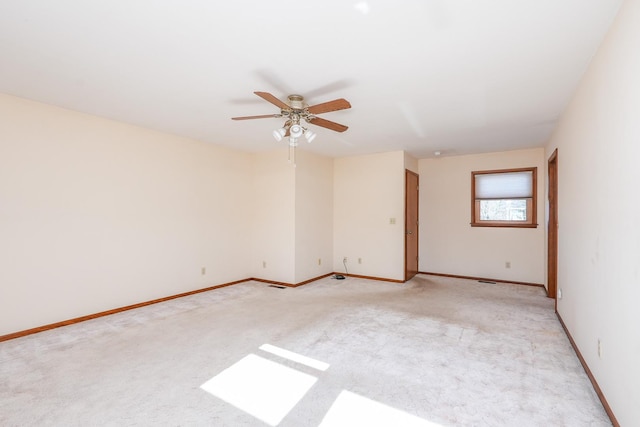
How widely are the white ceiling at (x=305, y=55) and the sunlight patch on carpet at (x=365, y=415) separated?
2449 mm

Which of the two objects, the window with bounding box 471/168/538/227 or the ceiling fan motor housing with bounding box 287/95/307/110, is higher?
the ceiling fan motor housing with bounding box 287/95/307/110

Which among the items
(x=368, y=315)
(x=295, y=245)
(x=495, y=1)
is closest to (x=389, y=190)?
(x=295, y=245)

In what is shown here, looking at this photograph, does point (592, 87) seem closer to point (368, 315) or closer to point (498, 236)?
point (368, 315)

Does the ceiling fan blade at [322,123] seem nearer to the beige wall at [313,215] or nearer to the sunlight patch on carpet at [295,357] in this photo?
the sunlight patch on carpet at [295,357]

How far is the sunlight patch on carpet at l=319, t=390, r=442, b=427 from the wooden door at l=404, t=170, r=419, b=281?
373 centimetres

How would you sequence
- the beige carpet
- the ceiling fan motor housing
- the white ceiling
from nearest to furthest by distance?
the white ceiling < the beige carpet < the ceiling fan motor housing

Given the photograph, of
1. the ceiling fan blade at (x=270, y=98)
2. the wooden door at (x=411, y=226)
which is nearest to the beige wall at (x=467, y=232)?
the wooden door at (x=411, y=226)

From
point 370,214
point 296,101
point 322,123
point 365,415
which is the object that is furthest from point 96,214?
point 370,214

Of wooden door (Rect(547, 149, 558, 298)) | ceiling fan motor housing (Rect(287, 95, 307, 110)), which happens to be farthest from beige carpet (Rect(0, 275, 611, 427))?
ceiling fan motor housing (Rect(287, 95, 307, 110))

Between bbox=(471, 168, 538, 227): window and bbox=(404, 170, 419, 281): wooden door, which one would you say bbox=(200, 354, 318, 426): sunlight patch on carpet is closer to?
bbox=(404, 170, 419, 281): wooden door

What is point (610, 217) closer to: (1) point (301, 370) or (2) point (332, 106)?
(2) point (332, 106)

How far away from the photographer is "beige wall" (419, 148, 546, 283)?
17.5 feet

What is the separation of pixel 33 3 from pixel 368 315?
390 centimetres

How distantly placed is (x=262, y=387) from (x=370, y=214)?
4.16 meters
